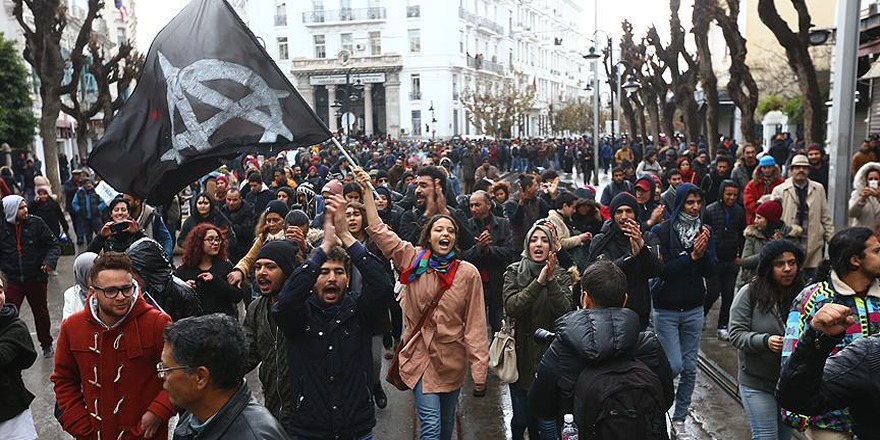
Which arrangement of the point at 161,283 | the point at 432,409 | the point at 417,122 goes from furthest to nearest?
the point at 417,122, the point at 161,283, the point at 432,409

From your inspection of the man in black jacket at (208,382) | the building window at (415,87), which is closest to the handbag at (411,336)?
the man in black jacket at (208,382)

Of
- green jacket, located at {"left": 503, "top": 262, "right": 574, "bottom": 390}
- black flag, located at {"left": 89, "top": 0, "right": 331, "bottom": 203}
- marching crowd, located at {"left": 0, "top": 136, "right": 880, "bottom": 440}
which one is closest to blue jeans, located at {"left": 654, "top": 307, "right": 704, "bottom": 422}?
marching crowd, located at {"left": 0, "top": 136, "right": 880, "bottom": 440}

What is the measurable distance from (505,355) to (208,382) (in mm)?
2650

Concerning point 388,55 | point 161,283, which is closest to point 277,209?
point 161,283

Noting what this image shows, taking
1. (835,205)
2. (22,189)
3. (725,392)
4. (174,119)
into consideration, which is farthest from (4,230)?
(22,189)

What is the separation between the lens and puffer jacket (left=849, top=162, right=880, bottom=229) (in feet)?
26.6

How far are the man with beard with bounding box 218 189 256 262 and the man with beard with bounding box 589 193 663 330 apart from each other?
4.78 m

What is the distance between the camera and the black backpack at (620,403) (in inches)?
127

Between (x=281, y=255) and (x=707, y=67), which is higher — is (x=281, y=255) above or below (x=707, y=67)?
below

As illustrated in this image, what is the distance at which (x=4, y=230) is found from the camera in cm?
846

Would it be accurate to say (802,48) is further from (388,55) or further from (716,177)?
(388,55)

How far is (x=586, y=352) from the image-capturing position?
130 inches

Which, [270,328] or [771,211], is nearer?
[270,328]

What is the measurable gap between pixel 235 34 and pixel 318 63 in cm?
6666
